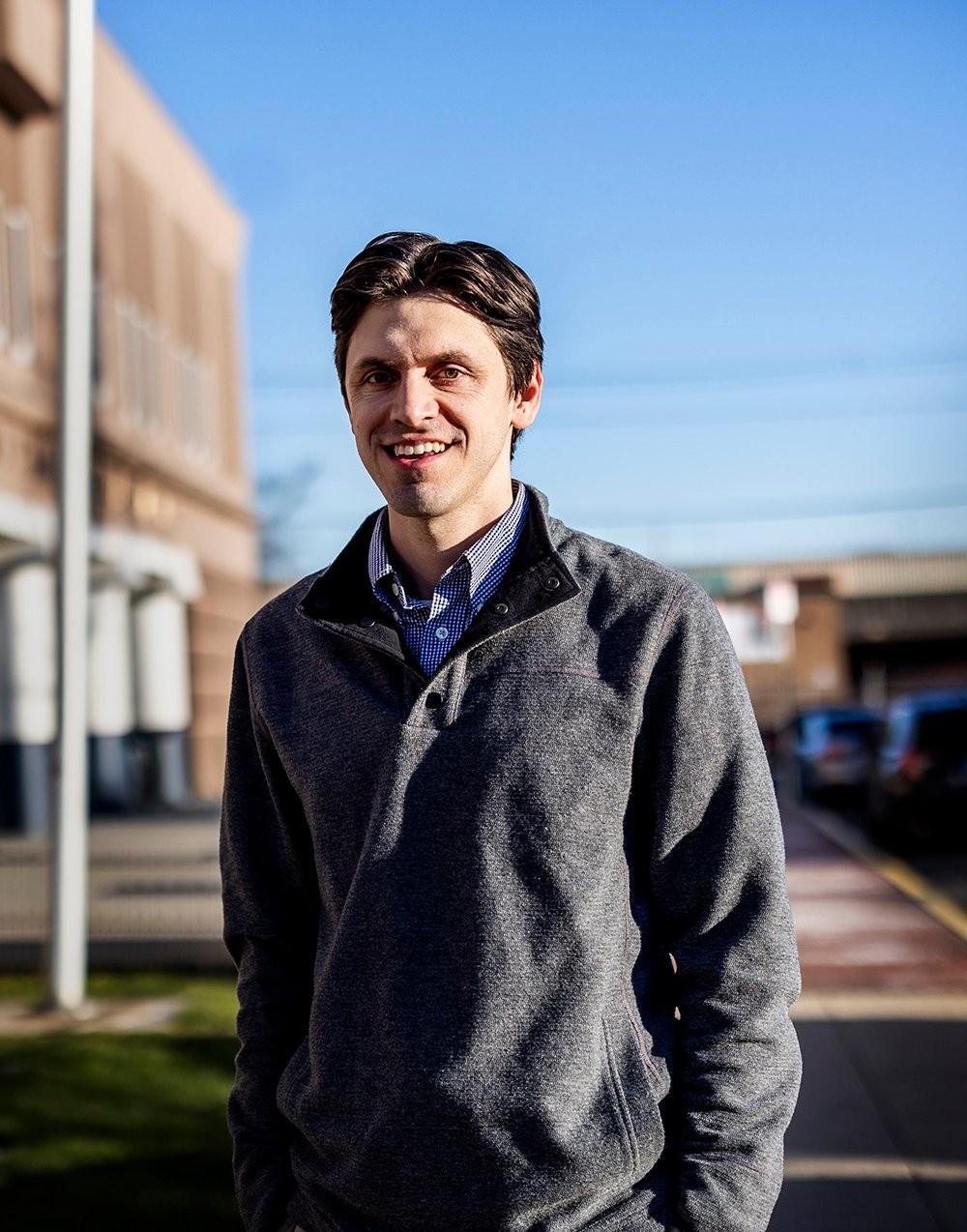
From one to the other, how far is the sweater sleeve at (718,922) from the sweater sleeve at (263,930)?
57 centimetres

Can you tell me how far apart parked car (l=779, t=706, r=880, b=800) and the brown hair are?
21.6 meters

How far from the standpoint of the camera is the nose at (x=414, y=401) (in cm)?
212

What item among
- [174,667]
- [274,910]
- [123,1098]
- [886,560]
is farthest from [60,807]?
[886,560]

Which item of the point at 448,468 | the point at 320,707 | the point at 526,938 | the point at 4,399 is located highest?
the point at 4,399

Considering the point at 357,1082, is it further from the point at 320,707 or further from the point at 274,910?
the point at 320,707

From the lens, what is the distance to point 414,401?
6.97 ft

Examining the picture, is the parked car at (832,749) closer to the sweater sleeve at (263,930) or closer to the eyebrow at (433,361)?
the sweater sleeve at (263,930)

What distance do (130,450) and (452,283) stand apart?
756 centimetres

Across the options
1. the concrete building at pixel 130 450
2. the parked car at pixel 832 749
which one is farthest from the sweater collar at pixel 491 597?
the parked car at pixel 832 749

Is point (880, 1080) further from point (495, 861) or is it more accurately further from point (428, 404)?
point (428, 404)

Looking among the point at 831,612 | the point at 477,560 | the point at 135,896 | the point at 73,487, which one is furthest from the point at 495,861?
the point at 831,612

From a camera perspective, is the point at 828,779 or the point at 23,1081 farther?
the point at 828,779

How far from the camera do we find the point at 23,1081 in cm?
612

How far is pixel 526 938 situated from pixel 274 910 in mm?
509
